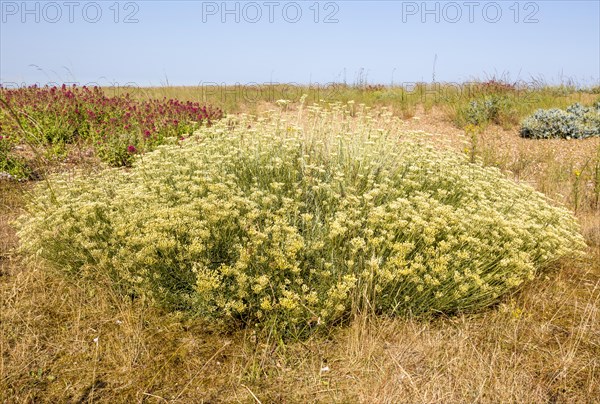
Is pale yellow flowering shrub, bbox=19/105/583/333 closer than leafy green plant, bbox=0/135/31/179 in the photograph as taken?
Yes

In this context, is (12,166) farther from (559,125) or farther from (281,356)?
(559,125)

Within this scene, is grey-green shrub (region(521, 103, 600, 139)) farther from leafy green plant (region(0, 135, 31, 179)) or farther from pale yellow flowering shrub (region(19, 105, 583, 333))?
leafy green plant (region(0, 135, 31, 179))

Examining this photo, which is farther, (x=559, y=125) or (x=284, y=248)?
(x=559, y=125)

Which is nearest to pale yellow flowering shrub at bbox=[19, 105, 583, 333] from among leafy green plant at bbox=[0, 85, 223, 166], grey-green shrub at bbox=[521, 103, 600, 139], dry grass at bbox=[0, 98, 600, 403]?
dry grass at bbox=[0, 98, 600, 403]

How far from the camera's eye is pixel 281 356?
2.76m

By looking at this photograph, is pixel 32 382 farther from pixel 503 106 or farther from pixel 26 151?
pixel 503 106

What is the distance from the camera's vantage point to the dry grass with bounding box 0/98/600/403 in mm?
2535

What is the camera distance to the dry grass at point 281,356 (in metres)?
2.54

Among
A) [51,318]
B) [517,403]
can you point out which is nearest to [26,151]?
[51,318]

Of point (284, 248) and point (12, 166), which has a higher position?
point (12, 166)

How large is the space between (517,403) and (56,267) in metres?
3.27

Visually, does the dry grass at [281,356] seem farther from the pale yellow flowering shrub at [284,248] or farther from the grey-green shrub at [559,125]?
the grey-green shrub at [559,125]

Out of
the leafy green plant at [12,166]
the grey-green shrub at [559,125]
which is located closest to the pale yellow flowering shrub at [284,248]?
the leafy green plant at [12,166]

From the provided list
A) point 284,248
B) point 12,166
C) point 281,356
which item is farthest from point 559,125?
point 12,166
